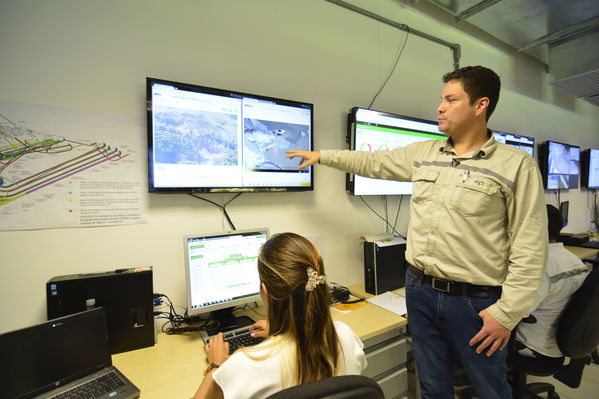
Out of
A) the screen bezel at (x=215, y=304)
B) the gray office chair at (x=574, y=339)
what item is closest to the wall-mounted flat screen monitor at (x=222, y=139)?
the screen bezel at (x=215, y=304)

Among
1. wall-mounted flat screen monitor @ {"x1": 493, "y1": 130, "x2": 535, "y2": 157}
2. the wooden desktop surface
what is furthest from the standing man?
the wooden desktop surface

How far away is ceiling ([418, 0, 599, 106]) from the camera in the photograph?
2.40m

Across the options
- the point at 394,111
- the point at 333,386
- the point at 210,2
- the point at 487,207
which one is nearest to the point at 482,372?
the point at 487,207

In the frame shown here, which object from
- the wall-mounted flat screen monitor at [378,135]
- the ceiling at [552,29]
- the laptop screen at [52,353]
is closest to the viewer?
the laptop screen at [52,353]

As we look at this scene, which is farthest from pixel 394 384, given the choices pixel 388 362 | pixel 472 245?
pixel 472 245

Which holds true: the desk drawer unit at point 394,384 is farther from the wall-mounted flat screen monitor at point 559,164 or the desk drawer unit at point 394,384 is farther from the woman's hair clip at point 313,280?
the wall-mounted flat screen monitor at point 559,164

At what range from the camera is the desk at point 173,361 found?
1.02m

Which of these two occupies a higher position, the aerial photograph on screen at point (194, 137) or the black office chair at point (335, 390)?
the aerial photograph on screen at point (194, 137)

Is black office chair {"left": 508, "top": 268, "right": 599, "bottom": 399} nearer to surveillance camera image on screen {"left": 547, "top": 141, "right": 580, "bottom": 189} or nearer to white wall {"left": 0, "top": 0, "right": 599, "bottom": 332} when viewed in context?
white wall {"left": 0, "top": 0, "right": 599, "bottom": 332}

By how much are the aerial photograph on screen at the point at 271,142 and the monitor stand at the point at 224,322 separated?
79cm

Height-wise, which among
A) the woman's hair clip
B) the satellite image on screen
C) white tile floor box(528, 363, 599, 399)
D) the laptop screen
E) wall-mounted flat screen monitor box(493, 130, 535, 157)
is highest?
wall-mounted flat screen monitor box(493, 130, 535, 157)

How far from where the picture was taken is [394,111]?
2350mm

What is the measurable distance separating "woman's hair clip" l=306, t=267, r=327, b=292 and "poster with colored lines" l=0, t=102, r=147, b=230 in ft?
3.28

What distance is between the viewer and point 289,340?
806 millimetres
